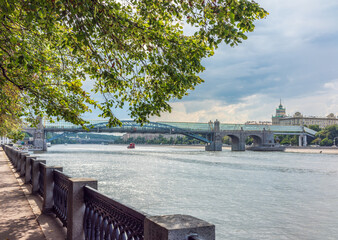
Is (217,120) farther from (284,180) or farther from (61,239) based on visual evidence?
(61,239)

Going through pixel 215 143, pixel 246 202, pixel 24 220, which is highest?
pixel 215 143

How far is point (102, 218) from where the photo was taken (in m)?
4.25

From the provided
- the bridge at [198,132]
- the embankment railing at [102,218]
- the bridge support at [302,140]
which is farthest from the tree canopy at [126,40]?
the bridge support at [302,140]

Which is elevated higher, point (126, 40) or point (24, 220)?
point (126, 40)

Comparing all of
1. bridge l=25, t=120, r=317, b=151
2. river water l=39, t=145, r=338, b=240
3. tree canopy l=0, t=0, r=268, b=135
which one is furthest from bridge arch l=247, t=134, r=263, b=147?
tree canopy l=0, t=0, r=268, b=135

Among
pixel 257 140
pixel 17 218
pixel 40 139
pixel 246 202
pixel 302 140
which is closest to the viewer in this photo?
pixel 17 218

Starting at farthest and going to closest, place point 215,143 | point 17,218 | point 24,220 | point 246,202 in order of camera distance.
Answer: point 215,143
point 246,202
point 17,218
point 24,220

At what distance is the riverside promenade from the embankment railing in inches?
11.1

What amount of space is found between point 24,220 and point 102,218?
11.3 ft

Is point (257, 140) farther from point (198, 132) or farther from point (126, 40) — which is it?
point (126, 40)

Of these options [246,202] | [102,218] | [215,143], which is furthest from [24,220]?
[215,143]

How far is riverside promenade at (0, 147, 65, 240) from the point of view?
5.75 meters

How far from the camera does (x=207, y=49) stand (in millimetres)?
7762

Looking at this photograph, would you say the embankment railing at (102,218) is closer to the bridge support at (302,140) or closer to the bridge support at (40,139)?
the bridge support at (40,139)
